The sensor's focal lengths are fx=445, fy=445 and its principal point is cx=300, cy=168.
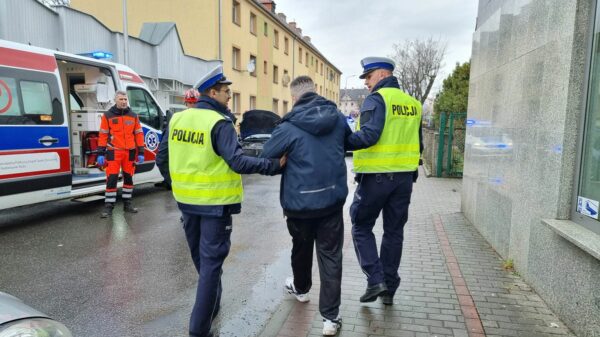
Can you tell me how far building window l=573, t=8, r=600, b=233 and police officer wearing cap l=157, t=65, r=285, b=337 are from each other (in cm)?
→ 233

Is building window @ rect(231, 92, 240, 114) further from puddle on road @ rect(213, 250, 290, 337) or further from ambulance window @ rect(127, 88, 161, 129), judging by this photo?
puddle on road @ rect(213, 250, 290, 337)

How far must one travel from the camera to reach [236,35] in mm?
24953

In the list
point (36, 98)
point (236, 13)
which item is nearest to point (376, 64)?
point (36, 98)

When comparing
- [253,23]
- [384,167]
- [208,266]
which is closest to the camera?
[208,266]

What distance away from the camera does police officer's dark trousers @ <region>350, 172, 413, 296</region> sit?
3.75 metres

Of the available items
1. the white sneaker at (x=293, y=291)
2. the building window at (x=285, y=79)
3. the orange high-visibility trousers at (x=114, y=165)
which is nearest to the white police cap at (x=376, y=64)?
the white sneaker at (x=293, y=291)

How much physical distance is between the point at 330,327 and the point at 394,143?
1.57 metres

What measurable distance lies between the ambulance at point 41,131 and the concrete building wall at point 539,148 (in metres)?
6.32

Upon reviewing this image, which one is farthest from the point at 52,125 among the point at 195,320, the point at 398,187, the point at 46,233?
the point at 398,187

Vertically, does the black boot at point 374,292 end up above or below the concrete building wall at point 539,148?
below

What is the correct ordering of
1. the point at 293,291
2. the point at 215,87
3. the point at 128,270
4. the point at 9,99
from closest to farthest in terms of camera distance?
the point at 215,87 → the point at 293,291 → the point at 128,270 → the point at 9,99

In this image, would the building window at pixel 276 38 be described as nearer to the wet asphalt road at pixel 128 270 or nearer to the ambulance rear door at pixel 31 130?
the wet asphalt road at pixel 128 270

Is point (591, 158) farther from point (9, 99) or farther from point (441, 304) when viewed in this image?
point (9, 99)

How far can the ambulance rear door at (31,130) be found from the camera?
6.14m
